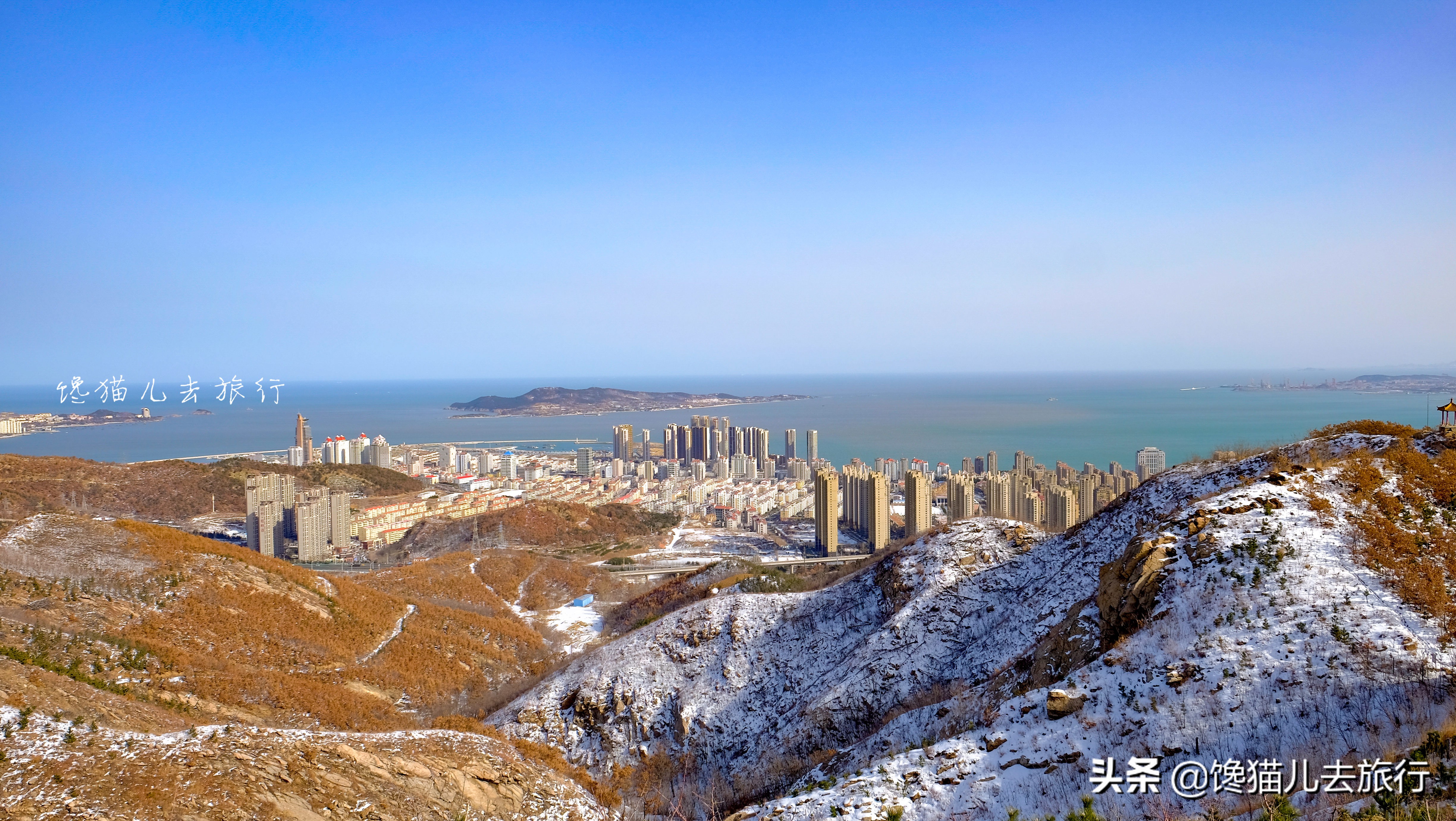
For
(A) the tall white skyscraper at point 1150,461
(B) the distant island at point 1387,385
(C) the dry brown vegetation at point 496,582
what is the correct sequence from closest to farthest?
(C) the dry brown vegetation at point 496,582, (A) the tall white skyscraper at point 1150,461, (B) the distant island at point 1387,385

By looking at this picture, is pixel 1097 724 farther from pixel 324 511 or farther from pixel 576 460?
pixel 576 460

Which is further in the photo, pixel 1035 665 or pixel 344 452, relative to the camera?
pixel 344 452

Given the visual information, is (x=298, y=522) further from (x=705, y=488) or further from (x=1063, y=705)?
(x=1063, y=705)

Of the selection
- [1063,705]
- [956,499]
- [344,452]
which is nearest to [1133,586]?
[1063,705]

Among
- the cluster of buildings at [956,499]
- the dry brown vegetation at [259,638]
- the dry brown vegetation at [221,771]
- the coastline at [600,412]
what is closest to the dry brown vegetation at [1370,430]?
the dry brown vegetation at [221,771]

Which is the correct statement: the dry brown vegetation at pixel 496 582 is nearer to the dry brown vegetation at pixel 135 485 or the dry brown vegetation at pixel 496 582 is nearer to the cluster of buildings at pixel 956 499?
the cluster of buildings at pixel 956 499

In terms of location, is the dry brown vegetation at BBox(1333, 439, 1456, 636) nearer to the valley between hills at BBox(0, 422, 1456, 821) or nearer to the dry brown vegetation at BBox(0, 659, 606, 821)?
the valley between hills at BBox(0, 422, 1456, 821)

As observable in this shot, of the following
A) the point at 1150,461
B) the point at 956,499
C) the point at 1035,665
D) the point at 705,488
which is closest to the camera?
the point at 1035,665
